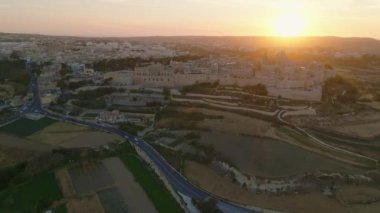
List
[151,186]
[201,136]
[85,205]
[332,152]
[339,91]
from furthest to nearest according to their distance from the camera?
[339,91]
[201,136]
[332,152]
[151,186]
[85,205]

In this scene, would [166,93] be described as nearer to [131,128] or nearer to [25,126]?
[131,128]

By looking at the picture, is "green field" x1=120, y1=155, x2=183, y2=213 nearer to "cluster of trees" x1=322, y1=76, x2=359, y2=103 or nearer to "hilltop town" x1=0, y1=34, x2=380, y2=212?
"hilltop town" x1=0, y1=34, x2=380, y2=212

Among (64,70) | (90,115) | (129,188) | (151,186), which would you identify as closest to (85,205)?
(129,188)

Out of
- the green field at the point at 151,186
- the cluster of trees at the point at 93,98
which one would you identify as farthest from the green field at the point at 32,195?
the cluster of trees at the point at 93,98

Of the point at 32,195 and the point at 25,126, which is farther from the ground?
the point at 25,126

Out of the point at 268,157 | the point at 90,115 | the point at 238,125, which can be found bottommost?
the point at 90,115

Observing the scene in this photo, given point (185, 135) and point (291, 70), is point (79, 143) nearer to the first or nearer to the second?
point (185, 135)

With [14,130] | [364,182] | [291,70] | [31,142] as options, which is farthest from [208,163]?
[291,70]

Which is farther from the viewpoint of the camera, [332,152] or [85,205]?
[332,152]
